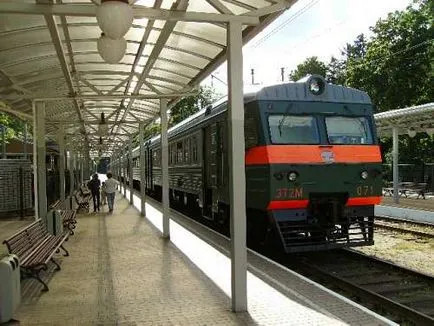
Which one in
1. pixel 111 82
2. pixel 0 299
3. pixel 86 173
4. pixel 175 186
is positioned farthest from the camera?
pixel 86 173

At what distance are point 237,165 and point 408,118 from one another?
47.6ft

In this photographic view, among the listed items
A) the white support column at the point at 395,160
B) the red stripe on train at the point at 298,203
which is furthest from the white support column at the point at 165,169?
the white support column at the point at 395,160

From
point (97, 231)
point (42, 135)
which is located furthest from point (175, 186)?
point (42, 135)

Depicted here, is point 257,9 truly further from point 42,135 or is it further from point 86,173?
point 86,173

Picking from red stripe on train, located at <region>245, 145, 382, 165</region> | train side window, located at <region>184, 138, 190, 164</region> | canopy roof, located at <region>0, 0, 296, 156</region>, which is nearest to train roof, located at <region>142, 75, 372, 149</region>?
red stripe on train, located at <region>245, 145, 382, 165</region>

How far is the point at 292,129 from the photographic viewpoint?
10.0 meters

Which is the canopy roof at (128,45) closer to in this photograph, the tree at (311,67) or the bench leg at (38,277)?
the bench leg at (38,277)

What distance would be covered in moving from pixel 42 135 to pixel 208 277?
227 inches

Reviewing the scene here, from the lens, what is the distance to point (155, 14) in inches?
233

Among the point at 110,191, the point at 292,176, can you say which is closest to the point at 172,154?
the point at 110,191

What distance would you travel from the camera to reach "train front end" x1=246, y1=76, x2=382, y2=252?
9555mm

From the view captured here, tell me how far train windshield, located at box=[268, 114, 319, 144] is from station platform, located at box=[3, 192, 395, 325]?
217 centimetres

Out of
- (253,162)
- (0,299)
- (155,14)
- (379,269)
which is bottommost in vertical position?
(379,269)

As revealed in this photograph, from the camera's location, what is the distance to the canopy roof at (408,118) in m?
16.6
